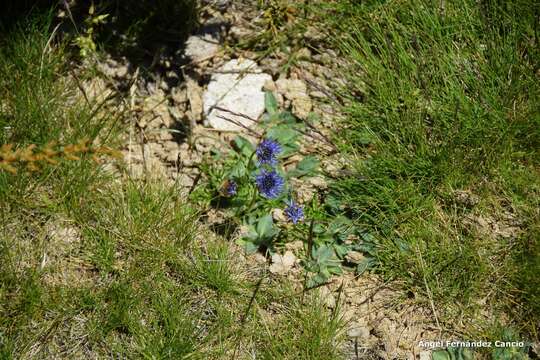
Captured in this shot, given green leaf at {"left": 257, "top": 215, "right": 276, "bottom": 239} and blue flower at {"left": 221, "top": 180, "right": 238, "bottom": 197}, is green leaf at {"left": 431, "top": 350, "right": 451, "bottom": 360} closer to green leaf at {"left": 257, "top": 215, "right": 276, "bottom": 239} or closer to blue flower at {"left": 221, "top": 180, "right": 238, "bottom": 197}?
green leaf at {"left": 257, "top": 215, "right": 276, "bottom": 239}

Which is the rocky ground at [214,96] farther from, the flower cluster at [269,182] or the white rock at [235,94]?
the flower cluster at [269,182]

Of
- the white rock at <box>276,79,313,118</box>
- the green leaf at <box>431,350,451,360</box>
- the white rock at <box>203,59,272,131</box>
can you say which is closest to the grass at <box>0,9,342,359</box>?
the green leaf at <box>431,350,451,360</box>

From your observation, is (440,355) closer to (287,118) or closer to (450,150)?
(450,150)

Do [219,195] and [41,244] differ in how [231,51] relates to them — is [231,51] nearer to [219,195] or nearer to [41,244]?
[219,195]

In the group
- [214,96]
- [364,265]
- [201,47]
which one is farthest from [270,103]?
[364,265]

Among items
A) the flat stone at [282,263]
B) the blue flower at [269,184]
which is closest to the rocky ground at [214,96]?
the flat stone at [282,263]
